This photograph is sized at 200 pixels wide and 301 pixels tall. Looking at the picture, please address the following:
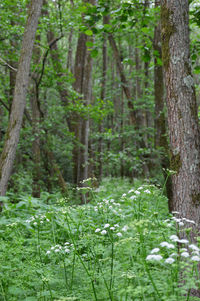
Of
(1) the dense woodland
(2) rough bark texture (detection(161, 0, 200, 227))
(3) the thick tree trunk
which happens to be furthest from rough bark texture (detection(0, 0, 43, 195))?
(2) rough bark texture (detection(161, 0, 200, 227))

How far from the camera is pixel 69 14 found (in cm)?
923

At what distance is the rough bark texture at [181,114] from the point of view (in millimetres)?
3072

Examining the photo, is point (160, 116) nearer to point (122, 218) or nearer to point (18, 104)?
point (18, 104)

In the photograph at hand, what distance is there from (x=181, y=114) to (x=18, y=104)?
4104mm

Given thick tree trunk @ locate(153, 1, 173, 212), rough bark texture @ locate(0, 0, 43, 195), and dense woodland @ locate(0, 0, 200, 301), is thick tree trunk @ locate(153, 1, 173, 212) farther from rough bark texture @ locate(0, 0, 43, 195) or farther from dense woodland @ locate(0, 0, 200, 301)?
rough bark texture @ locate(0, 0, 43, 195)

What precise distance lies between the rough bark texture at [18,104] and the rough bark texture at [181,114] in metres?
3.81

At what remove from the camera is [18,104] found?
6.07m

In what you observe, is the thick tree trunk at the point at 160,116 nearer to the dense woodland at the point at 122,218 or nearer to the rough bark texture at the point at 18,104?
the dense woodland at the point at 122,218

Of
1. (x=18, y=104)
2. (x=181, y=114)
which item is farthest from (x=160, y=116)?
(x=181, y=114)

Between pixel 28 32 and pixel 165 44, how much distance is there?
4044mm

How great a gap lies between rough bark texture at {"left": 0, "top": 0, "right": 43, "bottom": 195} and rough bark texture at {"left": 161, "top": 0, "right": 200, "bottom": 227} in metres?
3.81

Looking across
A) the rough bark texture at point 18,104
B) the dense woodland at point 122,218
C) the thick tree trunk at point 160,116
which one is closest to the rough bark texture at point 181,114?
the dense woodland at point 122,218

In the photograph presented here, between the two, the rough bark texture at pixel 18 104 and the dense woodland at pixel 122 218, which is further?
the rough bark texture at pixel 18 104

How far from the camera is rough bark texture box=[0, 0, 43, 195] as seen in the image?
582cm
